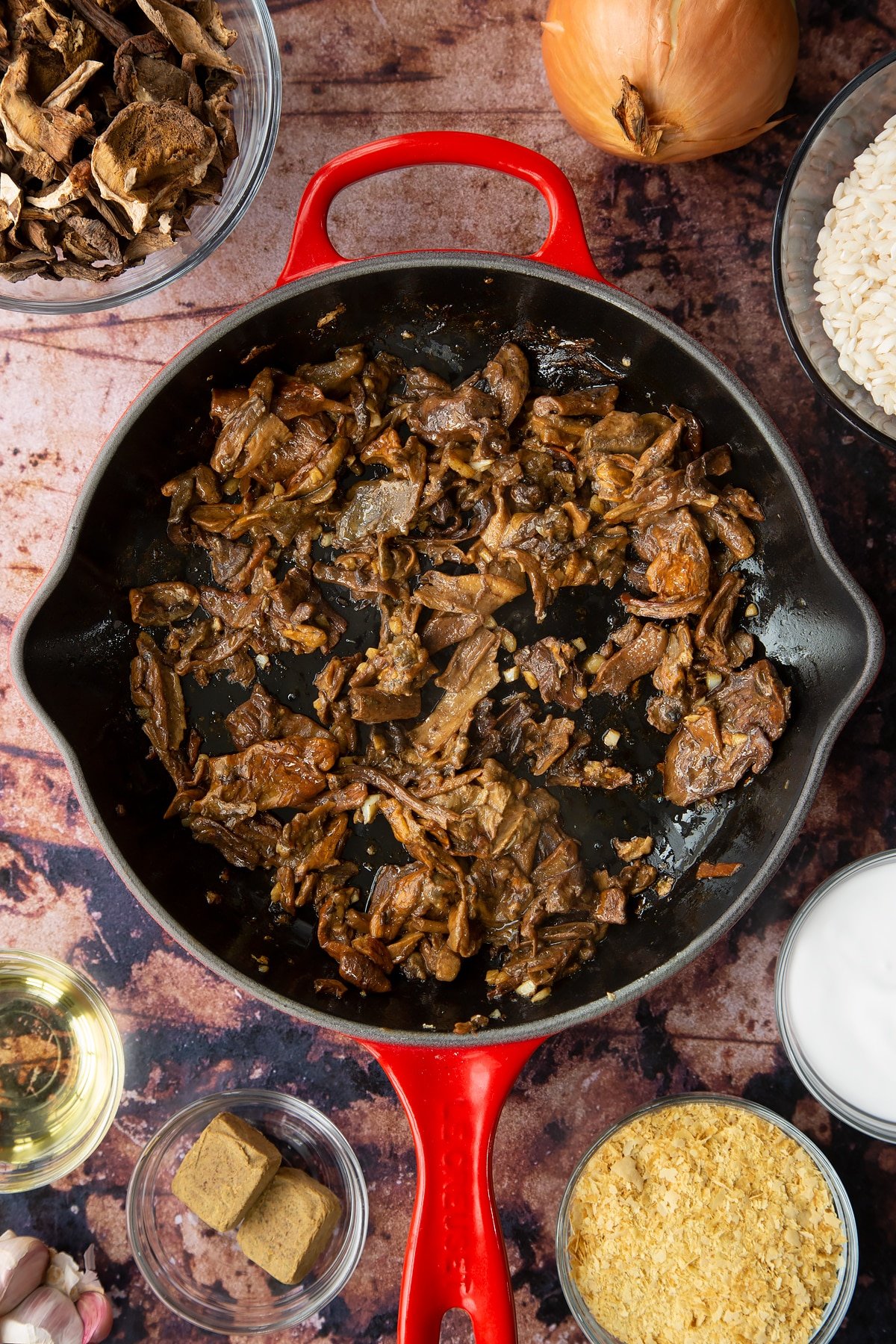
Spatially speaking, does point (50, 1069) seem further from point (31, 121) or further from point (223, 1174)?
point (31, 121)

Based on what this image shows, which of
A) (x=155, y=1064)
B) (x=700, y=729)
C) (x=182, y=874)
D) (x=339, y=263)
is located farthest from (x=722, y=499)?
(x=155, y=1064)

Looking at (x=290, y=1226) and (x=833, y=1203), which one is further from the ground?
(x=833, y=1203)

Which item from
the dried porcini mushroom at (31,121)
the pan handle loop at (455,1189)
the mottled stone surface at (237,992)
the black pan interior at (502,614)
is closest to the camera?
the dried porcini mushroom at (31,121)

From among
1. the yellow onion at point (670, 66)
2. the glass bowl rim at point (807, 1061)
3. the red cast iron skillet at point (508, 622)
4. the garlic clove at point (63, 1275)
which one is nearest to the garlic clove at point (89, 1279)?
the garlic clove at point (63, 1275)

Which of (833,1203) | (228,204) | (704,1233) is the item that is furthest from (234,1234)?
(228,204)

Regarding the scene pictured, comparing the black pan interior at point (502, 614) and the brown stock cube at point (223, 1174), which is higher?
the black pan interior at point (502, 614)

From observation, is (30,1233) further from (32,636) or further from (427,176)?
(427,176)

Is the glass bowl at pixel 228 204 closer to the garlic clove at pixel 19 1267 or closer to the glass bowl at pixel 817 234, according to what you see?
the glass bowl at pixel 817 234
